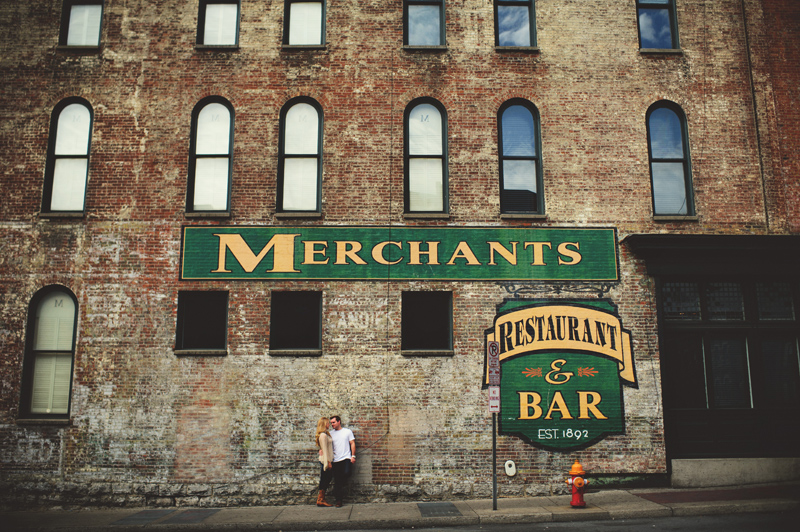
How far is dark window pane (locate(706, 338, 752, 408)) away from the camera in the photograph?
11.8m

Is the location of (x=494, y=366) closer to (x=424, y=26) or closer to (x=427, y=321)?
(x=427, y=321)

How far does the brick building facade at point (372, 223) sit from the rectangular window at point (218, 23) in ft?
0.23

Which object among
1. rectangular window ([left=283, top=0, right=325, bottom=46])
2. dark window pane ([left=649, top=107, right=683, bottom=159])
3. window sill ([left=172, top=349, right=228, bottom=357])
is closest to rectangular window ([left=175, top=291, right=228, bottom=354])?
window sill ([left=172, top=349, right=228, bottom=357])

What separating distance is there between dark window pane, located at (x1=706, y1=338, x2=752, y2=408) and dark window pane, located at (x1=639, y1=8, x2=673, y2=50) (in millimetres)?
7011

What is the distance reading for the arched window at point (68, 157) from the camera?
12250 millimetres

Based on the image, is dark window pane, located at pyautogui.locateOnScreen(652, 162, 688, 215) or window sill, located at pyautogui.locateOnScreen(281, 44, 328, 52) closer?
dark window pane, located at pyautogui.locateOnScreen(652, 162, 688, 215)

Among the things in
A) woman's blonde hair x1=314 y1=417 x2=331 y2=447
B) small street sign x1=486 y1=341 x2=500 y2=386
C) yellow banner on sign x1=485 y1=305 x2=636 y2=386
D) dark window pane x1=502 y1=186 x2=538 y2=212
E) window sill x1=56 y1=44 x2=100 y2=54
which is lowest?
woman's blonde hair x1=314 y1=417 x2=331 y2=447

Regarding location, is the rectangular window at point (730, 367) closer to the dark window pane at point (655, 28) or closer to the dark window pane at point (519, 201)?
the dark window pane at point (519, 201)

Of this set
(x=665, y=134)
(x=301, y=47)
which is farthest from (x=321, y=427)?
(x=665, y=134)

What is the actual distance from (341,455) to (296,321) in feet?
9.61

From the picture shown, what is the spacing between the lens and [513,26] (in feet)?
42.9

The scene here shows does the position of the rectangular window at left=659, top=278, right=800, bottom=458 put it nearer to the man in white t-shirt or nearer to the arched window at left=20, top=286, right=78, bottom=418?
the man in white t-shirt

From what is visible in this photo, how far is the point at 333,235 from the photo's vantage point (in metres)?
11.9

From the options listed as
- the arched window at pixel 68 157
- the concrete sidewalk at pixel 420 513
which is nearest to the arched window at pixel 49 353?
the arched window at pixel 68 157
